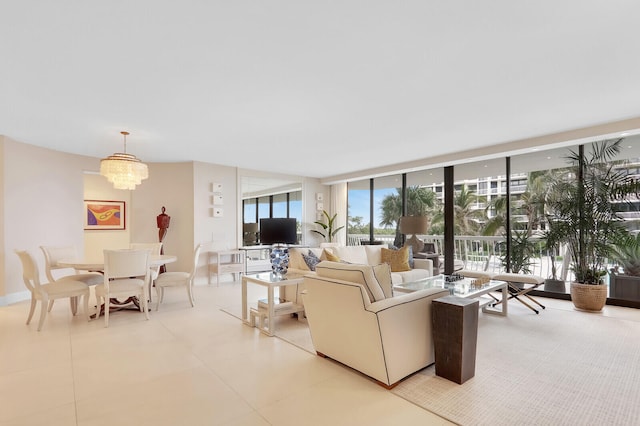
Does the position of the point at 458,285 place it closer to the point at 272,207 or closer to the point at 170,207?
the point at 272,207

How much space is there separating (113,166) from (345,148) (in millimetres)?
3558

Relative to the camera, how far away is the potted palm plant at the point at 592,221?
442 cm

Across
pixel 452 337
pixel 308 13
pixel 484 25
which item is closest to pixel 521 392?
pixel 452 337

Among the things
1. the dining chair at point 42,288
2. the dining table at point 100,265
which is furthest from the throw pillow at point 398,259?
the dining chair at point 42,288

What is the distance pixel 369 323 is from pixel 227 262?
528 centimetres

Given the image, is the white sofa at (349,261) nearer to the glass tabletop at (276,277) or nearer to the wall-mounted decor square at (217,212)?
the glass tabletop at (276,277)

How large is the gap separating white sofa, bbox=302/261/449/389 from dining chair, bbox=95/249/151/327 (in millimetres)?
2500

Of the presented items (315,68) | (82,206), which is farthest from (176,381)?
(82,206)

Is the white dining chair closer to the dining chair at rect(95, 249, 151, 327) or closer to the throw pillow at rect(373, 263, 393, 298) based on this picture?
the dining chair at rect(95, 249, 151, 327)

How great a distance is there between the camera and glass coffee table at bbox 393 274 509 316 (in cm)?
366

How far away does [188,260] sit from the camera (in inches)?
265

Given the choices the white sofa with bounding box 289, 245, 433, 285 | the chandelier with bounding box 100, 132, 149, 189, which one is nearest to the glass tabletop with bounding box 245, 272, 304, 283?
the white sofa with bounding box 289, 245, 433, 285

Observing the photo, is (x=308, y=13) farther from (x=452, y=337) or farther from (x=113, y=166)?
(x=113, y=166)

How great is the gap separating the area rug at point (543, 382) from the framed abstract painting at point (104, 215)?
7908mm
